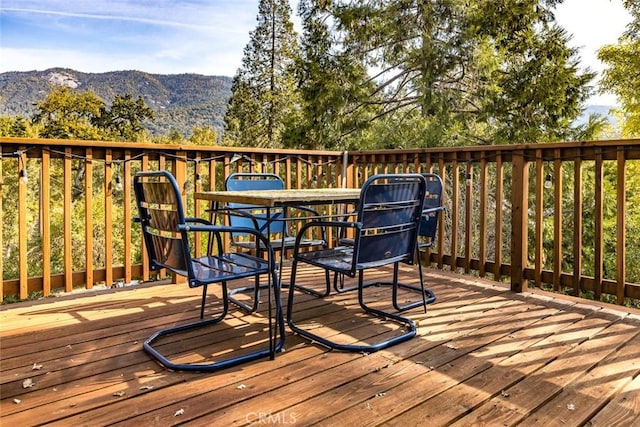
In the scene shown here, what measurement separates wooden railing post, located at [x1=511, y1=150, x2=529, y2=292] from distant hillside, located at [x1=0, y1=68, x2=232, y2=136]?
20935 millimetres

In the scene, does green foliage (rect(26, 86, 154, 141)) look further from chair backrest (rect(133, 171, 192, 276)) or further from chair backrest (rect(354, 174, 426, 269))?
chair backrest (rect(354, 174, 426, 269))

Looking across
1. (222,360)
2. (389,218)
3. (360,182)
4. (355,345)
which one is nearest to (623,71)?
(360,182)

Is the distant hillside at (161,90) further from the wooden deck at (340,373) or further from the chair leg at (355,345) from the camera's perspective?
the chair leg at (355,345)

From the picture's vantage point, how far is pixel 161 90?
88.2ft

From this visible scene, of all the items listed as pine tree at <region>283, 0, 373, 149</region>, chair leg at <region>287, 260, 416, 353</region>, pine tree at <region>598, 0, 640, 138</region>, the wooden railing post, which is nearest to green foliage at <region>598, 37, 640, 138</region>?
pine tree at <region>598, 0, 640, 138</region>

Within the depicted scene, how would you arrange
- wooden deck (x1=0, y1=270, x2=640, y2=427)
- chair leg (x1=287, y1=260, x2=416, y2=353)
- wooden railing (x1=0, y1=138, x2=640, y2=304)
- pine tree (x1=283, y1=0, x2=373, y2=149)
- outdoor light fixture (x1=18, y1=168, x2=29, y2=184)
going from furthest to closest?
pine tree (x1=283, y1=0, x2=373, y2=149) < wooden railing (x1=0, y1=138, x2=640, y2=304) < outdoor light fixture (x1=18, y1=168, x2=29, y2=184) < chair leg (x1=287, y1=260, x2=416, y2=353) < wooden deck (x1=0, y1=270, x2=640, y2=427)

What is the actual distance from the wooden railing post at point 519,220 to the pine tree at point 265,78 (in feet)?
53.2

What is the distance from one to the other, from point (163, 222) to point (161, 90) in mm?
27310

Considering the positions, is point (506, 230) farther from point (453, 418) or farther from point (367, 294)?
point (453, 418)

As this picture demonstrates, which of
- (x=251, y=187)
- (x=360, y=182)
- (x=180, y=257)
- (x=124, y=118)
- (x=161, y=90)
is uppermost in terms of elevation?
(x=161, y=90)

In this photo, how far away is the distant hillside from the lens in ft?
75.2

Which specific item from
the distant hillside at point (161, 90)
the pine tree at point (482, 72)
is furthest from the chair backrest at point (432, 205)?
the distant hillside at point (161, 90)

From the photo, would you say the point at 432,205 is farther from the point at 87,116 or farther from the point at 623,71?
the point at 87,116

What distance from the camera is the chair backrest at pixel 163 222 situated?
189 centimetres
